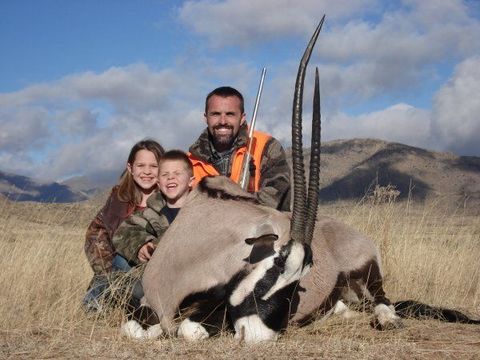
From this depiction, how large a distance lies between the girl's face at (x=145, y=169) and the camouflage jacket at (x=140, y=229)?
1.79 ft

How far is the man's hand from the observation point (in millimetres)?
6160

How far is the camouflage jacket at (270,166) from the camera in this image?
694cm

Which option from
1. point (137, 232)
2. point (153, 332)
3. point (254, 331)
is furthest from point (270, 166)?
point (254, 331)

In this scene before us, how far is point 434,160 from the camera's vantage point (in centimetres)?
12938

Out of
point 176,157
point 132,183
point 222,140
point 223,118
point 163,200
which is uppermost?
point 223,118

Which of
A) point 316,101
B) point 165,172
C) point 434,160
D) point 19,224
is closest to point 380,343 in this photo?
point 316,101

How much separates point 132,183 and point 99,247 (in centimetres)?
74

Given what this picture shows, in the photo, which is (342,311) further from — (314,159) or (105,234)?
(105,234)

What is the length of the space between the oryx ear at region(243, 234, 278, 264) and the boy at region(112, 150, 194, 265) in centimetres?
152

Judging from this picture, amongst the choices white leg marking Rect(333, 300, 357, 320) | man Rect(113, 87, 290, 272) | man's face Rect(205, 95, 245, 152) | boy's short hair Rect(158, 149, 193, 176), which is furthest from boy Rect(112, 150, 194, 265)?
white leg marking Rect(333, 300, 357, 320)

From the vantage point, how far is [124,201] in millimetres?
6953

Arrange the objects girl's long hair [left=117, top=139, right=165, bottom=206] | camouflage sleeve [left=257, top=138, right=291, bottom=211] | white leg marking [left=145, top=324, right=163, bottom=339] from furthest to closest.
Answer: girl's long hair [left=117, top=139, right=165, bottom=206], camouflage sleeve [left=257, top=138, right=291, bottom=211], white leg marking [left=145, top=324, right=163, bottom=339]

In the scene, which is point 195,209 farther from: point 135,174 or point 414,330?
point 414,330

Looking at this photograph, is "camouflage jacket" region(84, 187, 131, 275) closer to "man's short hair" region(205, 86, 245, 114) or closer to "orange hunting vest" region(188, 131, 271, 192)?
"orange hunting vest" region(188, 131, 271, 192)
